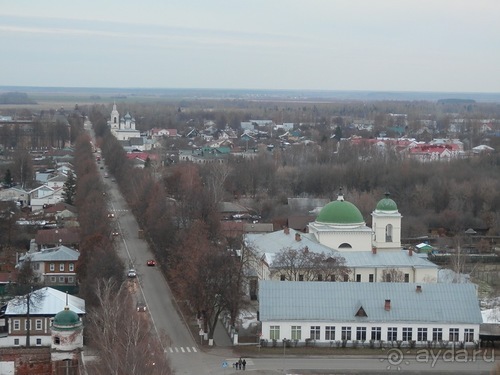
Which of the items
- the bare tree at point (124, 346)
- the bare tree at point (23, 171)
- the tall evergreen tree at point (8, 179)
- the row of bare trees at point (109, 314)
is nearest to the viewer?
the bare tree at point (124, 346)

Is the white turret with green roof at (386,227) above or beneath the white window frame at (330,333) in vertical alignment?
above

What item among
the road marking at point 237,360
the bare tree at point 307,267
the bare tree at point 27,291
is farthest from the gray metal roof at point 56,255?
the road marking at point 237,360

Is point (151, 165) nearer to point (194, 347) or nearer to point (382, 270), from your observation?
point (382, 270)

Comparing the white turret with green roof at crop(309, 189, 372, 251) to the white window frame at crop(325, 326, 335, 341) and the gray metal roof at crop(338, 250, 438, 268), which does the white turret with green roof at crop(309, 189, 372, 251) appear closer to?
the gray metal roof at crop(338, 250, 438, 268)

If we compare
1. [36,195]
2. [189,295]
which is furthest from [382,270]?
[36,195]

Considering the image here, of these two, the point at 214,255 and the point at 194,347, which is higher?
the point at 214,255

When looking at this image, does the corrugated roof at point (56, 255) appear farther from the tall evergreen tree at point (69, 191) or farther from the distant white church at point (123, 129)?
the distant white church at point (123, 129)
